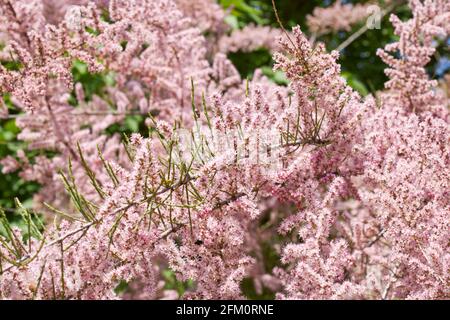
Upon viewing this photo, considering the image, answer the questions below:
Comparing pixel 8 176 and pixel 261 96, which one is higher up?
pixel 8 176

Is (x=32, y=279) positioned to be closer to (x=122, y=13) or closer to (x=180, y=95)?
(x=122, y=13)

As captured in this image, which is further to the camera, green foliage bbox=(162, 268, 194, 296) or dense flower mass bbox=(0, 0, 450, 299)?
green foliage bbox=(162, 268, 194, 296)

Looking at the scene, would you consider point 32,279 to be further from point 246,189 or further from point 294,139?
point 294,139

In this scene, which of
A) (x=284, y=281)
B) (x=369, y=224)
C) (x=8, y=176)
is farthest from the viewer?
(x=8, y=176)

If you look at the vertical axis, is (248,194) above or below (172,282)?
below

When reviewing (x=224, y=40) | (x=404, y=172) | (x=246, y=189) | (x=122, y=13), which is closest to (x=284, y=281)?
(x=246, y=189)

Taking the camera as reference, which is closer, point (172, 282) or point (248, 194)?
point (248, 194)

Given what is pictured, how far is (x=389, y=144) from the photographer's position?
2.61 m

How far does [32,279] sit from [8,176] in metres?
3.03

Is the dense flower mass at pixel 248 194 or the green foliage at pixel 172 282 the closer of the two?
the dense flower mass at pixel 248 194
